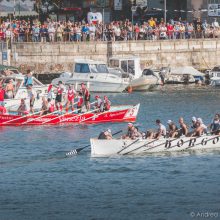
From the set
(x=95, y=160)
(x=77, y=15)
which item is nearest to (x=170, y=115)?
(x=95, y=160)

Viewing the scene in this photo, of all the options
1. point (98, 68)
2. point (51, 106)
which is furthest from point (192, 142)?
point (98, 68)

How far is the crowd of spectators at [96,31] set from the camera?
86.8 metres

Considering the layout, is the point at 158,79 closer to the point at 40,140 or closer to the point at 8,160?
the point at 40,140

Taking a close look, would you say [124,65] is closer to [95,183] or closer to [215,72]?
[215,72]

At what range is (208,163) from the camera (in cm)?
5097

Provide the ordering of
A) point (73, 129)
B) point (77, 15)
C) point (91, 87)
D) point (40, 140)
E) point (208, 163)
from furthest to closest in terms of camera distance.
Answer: point (77, 15) → point (91, 87) → point (73, 129) → point (40, 140) → point (208, 163)

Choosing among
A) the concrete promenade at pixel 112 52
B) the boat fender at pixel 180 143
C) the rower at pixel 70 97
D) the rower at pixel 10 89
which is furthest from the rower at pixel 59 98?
the concrete promenade at pixel 112 52

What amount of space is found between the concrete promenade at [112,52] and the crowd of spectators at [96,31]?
519 mm

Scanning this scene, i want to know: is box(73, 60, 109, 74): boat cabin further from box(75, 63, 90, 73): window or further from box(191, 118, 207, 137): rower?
box(191, 118, 207, 137): rower

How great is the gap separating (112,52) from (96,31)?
117 inches

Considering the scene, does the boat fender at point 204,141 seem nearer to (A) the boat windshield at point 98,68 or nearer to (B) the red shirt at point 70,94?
(B) the red shirt at point 70,94

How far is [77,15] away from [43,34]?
1887 centimetres

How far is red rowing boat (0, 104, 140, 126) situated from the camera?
208 ft

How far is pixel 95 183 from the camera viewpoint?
4700cm
